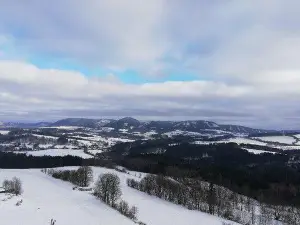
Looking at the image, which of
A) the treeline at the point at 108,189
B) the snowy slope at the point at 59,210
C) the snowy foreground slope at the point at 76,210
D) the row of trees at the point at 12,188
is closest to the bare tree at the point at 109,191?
the treeline at the point at 108,189

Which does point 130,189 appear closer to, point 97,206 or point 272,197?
point 97,206

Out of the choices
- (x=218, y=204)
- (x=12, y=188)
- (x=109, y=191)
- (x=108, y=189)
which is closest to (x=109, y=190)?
(x=109, y=191)

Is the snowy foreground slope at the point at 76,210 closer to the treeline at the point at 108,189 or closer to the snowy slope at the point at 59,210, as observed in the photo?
the snowy slope at the point at 59,210

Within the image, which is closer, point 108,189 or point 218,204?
point 108,189

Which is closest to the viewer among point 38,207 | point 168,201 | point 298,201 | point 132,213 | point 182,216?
point 38,207

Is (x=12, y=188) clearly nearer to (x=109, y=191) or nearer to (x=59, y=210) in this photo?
(x=109, y=191)

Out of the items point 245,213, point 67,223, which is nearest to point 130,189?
point 245,213

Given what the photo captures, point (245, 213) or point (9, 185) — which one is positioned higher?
point (9, 185)

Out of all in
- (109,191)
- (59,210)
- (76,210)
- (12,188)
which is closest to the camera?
(59,210)
